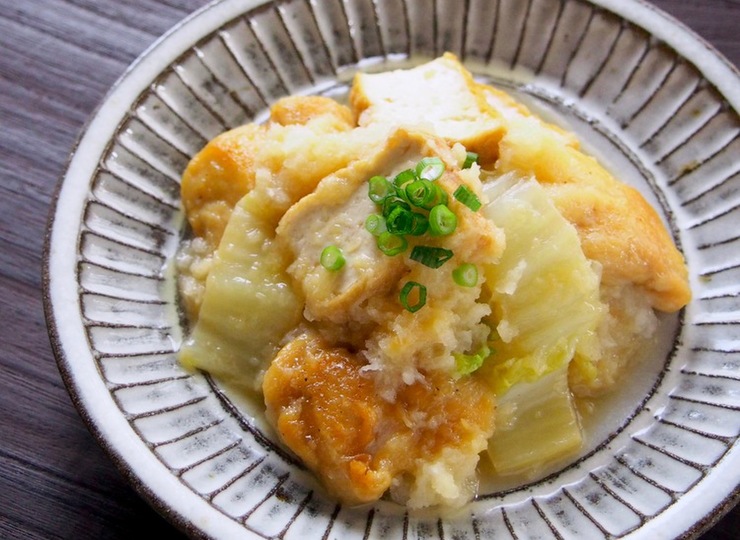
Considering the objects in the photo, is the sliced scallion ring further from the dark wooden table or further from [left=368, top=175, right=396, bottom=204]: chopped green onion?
the dark wooden table

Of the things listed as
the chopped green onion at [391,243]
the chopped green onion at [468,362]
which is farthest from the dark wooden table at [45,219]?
the chopped green onion at [391,243]

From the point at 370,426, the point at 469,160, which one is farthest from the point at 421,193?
the point at 370,426

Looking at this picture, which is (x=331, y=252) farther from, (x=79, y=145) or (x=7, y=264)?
(x=7, y=264)

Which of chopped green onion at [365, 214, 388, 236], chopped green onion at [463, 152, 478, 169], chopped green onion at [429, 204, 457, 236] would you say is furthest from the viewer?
chopped green onion at [463, 152, 478, 169]

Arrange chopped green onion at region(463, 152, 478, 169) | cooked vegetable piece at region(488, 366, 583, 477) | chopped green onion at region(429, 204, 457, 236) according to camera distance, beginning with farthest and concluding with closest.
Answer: chopped green onion at region(463, 152, 478, 169)
cooked vegetable piece at region(488, 366, 583, 477)
chopped green onion at region(429, 204, 457, 236)

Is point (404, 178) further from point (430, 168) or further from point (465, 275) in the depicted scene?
point (465, 275)

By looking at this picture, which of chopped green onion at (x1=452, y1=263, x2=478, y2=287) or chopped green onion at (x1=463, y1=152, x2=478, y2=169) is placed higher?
chopped green onion at (x1=463, y1=152, x2=478, y2=169)

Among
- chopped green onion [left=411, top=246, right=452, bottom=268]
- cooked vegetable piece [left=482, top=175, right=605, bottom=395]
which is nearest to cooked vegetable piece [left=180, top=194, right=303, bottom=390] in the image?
chopped green onion [left=411, top=246, right=452, bottom=268]

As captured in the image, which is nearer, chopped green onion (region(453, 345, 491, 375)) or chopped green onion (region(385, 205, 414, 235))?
chopped green onion (region(385, 205, 414, 235))
